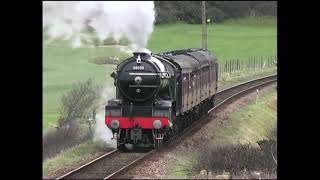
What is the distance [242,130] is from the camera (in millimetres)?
20609

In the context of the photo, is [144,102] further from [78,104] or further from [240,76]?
[240,76]

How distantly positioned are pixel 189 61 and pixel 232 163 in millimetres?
6393

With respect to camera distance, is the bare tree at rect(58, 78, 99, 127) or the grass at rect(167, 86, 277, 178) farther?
the bare tree at rect(58, 78, 99, 127)

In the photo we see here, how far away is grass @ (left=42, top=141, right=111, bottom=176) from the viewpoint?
1389cm

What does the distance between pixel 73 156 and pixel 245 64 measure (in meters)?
32.0

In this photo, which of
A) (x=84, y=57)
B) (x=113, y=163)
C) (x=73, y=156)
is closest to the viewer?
(x=113, y=163)

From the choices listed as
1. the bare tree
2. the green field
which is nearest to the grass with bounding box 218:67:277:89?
the green field

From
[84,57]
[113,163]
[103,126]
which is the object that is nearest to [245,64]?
[84,57]

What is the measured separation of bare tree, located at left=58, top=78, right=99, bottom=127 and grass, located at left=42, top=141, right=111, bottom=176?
17.2 feet

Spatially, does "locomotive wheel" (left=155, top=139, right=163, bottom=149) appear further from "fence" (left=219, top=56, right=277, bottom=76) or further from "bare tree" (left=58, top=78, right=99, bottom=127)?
"fence" (left=219, top=56, right=277, bottom=76)

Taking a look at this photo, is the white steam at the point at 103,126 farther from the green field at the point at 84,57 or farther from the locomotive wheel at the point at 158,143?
the green field at the point at 84,57
